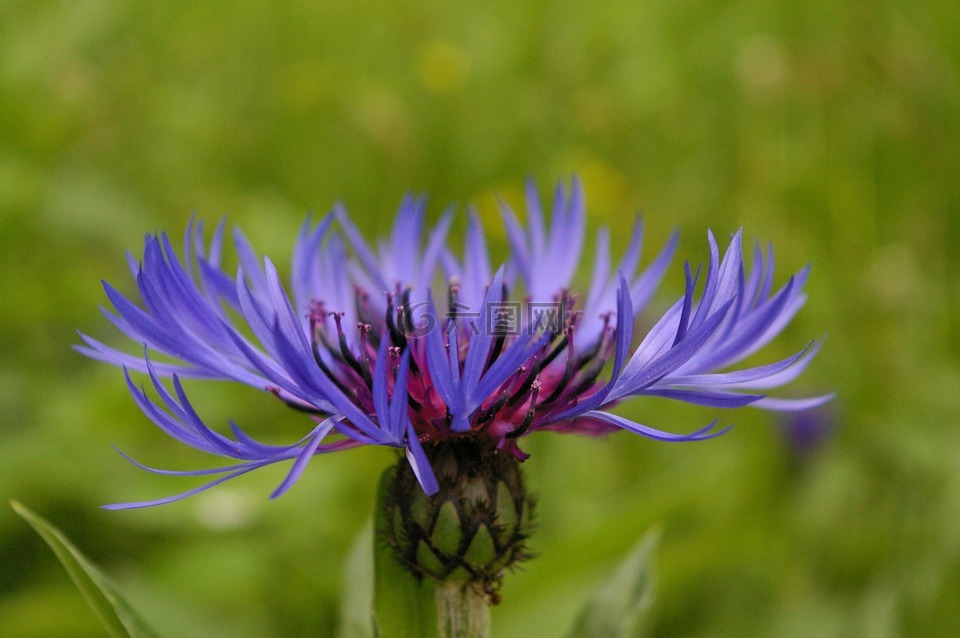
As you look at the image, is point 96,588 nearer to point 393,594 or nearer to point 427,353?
point 393,594

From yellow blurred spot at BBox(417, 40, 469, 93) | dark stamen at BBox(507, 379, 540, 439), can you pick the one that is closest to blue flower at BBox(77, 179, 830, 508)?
dark stamen at BBox(507, 379, 540, 439)

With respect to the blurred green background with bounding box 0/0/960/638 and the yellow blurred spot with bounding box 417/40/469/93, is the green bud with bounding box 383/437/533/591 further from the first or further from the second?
the yellow blurred spot with bounding box 417/40/469/93

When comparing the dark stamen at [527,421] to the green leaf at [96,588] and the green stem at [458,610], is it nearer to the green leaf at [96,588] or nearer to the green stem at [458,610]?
the green stem at [458,610]

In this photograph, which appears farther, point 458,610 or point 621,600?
point 621,600

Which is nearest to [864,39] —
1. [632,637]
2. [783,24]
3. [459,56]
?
[783,24]

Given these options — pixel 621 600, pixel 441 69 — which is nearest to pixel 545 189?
pixel 441 69

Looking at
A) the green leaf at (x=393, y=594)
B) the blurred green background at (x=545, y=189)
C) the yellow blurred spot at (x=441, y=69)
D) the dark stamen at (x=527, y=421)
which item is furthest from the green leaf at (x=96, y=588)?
the yellow blurred spot at (x=441, y=69)
